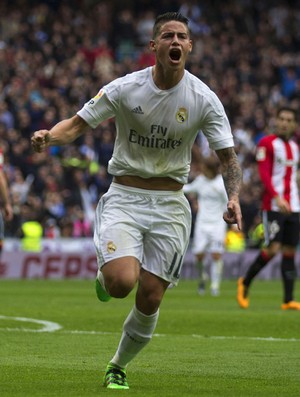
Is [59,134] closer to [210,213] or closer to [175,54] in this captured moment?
[175,54]

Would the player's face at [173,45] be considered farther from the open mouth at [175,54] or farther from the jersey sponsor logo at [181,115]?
the jersey sponsor logo at [181,115]

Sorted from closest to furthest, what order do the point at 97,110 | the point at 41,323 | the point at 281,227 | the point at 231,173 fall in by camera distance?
the point at 97,110
the point at 231,173
the point at 41,323
the point at 281,227

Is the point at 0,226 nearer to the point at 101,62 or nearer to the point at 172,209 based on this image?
the point at 172,209

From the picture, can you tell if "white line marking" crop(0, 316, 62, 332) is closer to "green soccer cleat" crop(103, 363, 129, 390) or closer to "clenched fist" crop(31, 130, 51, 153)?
"green soccer cleat" crop(103, 363, 129, 390)

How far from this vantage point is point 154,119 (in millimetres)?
8172

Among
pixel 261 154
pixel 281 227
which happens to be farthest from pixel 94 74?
pixel 281 227

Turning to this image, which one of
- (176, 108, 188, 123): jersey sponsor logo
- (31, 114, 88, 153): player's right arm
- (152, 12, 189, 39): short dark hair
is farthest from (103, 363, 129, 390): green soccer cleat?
(152, 12, 189, 39): short dark hair

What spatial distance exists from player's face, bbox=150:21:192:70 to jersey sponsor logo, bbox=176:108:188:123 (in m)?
0.31

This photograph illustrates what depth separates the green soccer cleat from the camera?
26.4 ft

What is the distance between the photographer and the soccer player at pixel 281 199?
52.6ft

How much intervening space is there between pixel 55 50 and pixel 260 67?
22.4 ft

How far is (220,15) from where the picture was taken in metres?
38.6

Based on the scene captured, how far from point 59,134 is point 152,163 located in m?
0.70

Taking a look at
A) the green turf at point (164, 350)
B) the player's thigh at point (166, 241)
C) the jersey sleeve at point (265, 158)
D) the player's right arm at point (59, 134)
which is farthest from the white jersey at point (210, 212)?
the player's right arm at point (59, 134)
